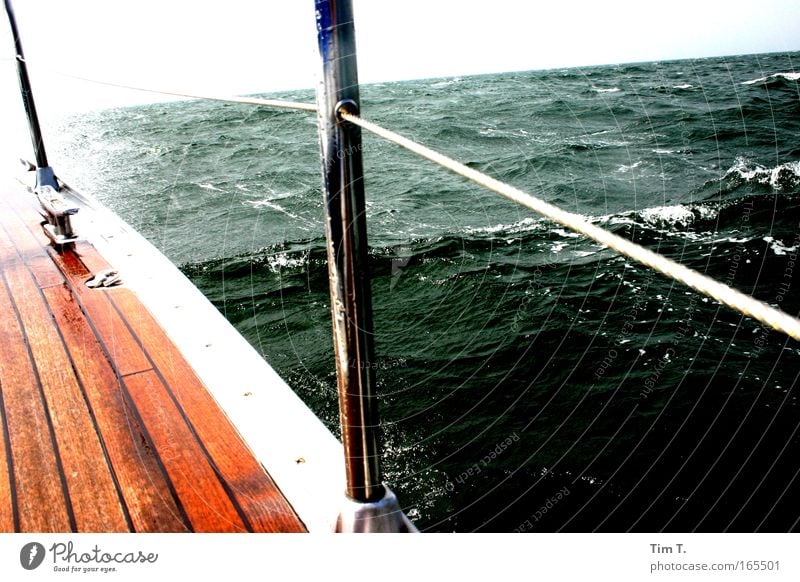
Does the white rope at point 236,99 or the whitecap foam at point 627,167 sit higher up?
the white rope at point 236,99

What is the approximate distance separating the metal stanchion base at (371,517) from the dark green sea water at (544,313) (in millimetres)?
1429

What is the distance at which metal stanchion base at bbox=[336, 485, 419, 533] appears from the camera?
101 centimetres

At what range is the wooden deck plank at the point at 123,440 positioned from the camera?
1208 mm

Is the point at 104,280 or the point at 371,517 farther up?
the point at 104,280

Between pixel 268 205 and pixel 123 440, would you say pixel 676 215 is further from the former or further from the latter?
pixel 123 440

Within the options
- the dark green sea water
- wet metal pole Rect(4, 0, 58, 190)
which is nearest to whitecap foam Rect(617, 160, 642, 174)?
the dark green sea water

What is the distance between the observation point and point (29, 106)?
2.91 meters

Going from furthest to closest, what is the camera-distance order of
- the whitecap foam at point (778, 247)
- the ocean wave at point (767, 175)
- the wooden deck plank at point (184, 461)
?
the ocean wave at point (767, 175) < the whitecap foam at point (778, 247) < the wooden deck plank at point (184, 461)

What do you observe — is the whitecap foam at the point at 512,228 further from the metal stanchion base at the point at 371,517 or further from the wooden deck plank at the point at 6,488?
the metal stanchion base at the point at 371,517

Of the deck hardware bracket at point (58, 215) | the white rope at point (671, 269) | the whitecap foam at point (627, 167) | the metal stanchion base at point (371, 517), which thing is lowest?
the metal stanchion base at point (371, 517)

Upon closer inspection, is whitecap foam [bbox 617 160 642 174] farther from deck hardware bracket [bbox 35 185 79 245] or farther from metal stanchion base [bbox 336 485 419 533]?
metal stanchion base [bbox 336 485 419 533]

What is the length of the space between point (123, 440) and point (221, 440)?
25cm

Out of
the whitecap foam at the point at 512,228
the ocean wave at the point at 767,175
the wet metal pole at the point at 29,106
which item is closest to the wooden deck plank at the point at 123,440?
the wet metal pole at the point at 29,106

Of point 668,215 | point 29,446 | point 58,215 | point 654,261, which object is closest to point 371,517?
point 654,261
